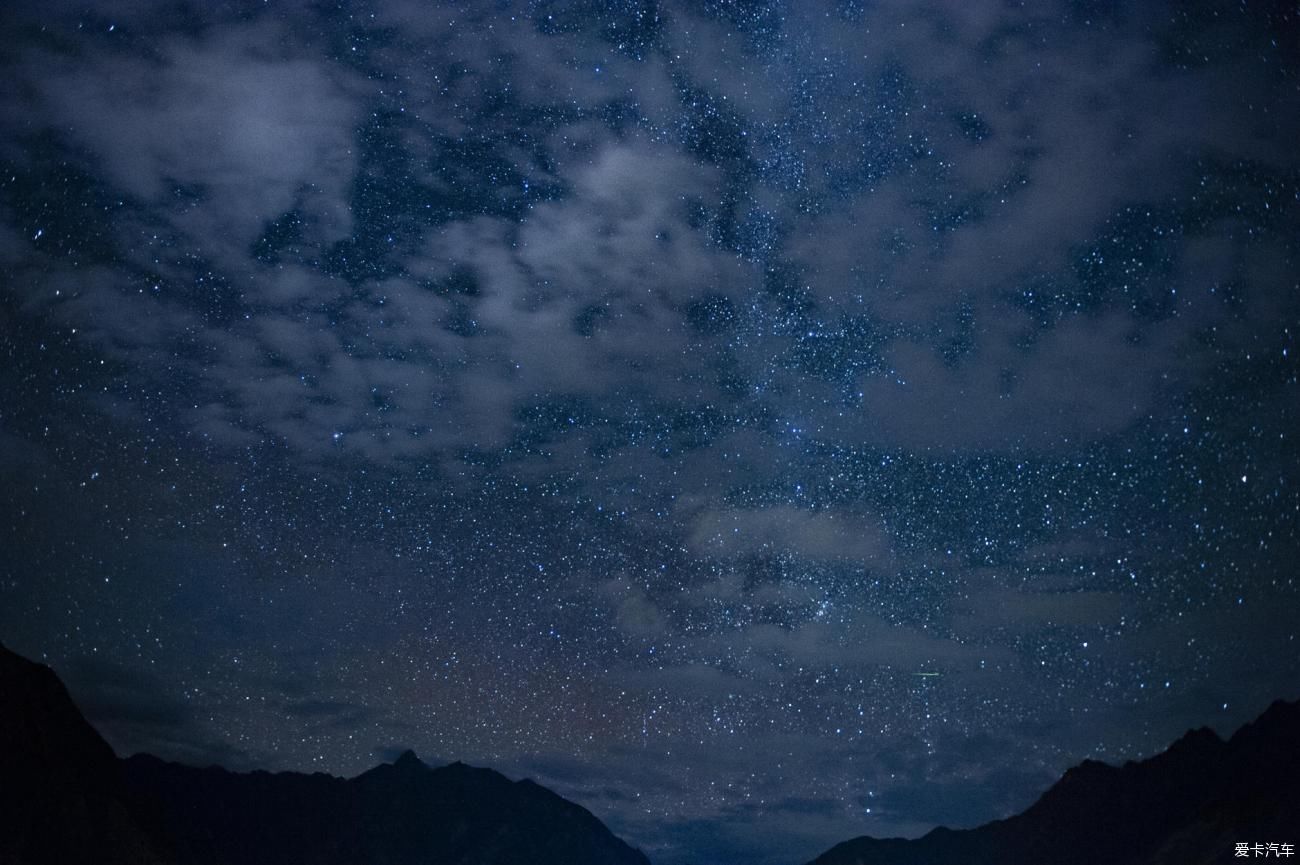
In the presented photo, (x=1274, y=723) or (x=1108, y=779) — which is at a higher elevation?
(x=1274, y=723)

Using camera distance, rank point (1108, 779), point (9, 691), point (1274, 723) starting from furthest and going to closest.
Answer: point (1108, 779)
point (1274, 723)
point (9, 691)

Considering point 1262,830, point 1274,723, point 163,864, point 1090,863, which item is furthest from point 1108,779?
point 163,864

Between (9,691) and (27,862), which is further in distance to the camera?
(9,691)

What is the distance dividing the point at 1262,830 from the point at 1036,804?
351 feet

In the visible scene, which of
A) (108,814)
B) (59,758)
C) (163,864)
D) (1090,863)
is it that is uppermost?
(59,758)

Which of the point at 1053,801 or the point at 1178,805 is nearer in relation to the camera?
A: the point at 1178,805

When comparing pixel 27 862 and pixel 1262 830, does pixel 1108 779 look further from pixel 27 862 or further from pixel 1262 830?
pixel 27 862

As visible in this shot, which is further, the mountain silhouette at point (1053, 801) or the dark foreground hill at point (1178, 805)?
the dark foreground hill at point (1178, 805)

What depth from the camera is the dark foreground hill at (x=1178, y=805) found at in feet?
359

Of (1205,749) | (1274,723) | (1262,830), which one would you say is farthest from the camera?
(1205,749)

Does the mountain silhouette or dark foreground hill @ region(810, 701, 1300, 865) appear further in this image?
dark foreground hill @ region(810, 701, 1300, 865)

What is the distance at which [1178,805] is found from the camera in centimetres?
15762

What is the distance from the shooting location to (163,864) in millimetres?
91812

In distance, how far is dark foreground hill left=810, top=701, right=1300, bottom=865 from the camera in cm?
10950
